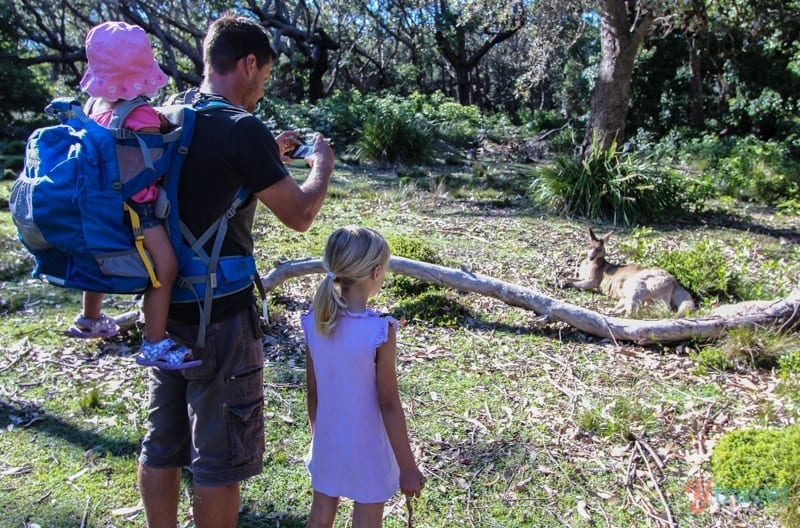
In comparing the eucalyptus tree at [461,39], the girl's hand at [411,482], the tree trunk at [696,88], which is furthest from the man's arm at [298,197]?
the eucalyptus tree at [461,39]

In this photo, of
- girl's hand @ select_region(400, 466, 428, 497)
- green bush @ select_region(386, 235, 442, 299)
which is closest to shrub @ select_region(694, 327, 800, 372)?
green bush @ select_region(386, 235, 442, 299)

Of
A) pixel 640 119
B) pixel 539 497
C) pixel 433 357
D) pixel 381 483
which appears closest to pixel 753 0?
pixel 640 119

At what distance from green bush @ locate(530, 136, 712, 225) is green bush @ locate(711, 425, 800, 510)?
675 cm

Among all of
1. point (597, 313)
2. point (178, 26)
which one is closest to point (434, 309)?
point (597, 313)

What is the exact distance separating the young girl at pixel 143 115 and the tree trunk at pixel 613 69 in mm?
9574

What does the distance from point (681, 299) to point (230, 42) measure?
5.35m

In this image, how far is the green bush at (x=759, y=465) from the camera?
343 cm

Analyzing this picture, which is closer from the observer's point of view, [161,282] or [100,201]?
[100,201]

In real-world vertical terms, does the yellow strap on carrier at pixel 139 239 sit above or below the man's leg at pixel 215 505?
above

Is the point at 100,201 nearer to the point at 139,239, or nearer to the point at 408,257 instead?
the point at 139,239

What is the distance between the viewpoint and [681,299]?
649 cm

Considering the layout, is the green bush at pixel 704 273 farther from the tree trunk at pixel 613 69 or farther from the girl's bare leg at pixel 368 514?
the girl's bare leg at pixel 368 514

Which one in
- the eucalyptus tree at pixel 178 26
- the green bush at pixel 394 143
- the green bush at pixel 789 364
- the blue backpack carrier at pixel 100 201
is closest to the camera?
the blue backpack carrier at pixel 100 201

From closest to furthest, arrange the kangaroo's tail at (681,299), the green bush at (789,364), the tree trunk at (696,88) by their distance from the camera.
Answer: the green bush at (789,364) → the kangaroo's tail at (681,299) → the tree trunk at (696,88)
